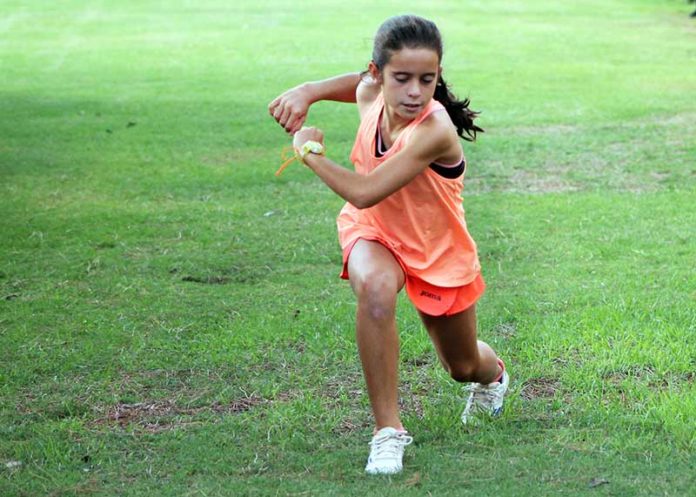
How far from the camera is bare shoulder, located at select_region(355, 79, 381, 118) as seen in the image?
4832 millimetres

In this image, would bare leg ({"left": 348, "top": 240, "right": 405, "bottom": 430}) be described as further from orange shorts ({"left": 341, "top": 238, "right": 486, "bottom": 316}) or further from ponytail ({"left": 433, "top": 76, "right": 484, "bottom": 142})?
ponytail ({"left": 433, "top": 76, "right": 484, "bottom": 142})

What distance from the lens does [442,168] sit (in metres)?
4.48

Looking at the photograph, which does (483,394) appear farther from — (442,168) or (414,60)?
(414,60)

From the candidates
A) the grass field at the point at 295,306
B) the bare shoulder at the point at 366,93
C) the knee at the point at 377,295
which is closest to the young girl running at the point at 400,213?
the knee at the point at 377,295

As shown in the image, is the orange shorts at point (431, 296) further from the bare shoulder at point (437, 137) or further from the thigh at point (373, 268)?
the bare shoulder at point (437, 137)

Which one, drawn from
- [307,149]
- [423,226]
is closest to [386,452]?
[423,226]

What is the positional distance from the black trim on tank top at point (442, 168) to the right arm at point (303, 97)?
31 cm

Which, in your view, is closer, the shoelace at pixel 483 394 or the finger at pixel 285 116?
the finger at pixel 285 116

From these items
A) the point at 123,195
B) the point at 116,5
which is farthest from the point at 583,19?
the point at 123,195

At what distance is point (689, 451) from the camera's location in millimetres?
4426

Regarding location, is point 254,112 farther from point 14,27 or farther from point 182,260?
point 14,27

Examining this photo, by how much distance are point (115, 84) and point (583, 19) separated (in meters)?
13.2

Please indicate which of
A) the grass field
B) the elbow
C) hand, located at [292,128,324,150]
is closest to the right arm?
hand, located at [292,128,324,150]

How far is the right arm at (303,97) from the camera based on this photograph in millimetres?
4695
